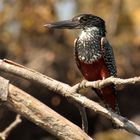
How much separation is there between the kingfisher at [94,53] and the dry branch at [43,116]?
53.3 inches

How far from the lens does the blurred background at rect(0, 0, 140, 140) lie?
9.02 m

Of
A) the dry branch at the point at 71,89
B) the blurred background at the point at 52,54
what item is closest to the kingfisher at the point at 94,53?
the dry branch at the point at 71,89

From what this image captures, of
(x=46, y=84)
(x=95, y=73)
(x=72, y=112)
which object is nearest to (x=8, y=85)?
(x=46, y=84)

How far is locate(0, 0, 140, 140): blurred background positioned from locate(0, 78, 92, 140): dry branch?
12.9ft

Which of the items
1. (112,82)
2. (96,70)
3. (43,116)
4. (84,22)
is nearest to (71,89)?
(43,116)

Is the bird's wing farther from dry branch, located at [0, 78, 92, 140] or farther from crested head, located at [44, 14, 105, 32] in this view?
dry branch, located at [0, 78, 92, 140]

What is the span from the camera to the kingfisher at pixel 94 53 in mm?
5973

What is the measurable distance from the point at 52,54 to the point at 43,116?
468 centimetres

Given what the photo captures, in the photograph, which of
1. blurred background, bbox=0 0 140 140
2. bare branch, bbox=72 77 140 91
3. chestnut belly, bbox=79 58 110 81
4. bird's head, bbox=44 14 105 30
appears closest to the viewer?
bare branch, bbox=72 77 140 91

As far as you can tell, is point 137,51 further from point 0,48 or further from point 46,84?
point 46,84

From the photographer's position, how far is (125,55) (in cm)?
932

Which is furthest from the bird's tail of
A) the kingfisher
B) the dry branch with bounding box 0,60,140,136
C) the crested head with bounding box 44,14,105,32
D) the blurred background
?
the blurred background

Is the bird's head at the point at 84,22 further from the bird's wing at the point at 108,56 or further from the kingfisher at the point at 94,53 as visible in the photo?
the bird's wing at the point at 108,56

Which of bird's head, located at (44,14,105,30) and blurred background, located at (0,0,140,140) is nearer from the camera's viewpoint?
bird's head, located at (44,14,105,30)
